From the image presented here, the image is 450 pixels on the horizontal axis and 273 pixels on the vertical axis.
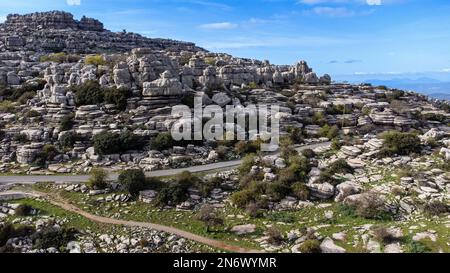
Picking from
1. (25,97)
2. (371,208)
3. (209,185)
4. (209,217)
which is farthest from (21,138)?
(371,208)

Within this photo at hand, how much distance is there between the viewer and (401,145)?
3428 centimetres

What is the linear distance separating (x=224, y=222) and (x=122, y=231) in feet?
20.3

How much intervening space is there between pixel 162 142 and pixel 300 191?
48.2 ft

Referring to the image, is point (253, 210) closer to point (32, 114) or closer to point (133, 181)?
point (133, 181)

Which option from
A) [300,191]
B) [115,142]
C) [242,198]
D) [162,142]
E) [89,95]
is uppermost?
[89,95]

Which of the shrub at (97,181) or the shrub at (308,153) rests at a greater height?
the shrub at (308,153)

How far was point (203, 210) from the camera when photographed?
2461 cm

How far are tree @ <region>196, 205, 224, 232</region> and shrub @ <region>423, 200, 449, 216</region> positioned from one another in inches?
491

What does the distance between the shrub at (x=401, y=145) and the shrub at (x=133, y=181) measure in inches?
804

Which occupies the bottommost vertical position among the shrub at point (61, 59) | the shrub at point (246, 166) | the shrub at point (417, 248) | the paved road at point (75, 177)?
the shrub at point (417, 248)

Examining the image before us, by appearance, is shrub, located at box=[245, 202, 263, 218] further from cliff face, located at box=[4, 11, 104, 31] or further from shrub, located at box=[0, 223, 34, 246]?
cliff face, located at box=[4, 11, 104, 31]

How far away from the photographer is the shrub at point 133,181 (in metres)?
27.8

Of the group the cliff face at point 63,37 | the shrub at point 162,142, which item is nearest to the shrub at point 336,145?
the shrub at point 162,142

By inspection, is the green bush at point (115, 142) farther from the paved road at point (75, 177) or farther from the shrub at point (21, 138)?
the shrub at point (21, 138)
